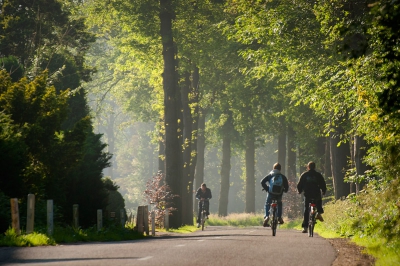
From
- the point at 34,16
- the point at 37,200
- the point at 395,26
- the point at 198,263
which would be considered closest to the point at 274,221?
the point at 37,200

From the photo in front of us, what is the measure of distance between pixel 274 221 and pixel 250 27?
9.27 metres

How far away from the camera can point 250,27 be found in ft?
92.6

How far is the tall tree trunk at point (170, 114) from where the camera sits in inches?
1323

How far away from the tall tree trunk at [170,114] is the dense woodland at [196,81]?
5 cm

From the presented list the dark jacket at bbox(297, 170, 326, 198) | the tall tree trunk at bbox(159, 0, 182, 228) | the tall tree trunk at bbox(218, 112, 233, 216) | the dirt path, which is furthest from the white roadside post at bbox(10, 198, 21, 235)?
the tall tree trunk at bbox(218, 112, 233, 216)

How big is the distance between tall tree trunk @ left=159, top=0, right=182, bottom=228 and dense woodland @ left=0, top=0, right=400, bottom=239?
0.05 meters

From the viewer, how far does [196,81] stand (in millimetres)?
42281

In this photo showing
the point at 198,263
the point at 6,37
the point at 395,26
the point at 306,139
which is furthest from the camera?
the point at 306,139

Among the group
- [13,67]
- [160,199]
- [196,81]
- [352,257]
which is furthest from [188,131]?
[352,257]

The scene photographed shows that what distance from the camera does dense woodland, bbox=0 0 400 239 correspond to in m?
18.5

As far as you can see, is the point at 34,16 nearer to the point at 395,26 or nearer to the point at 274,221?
the point at 274,221

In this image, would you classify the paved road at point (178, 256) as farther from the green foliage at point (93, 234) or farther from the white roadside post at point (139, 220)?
the white roadside post at point (139, 220)

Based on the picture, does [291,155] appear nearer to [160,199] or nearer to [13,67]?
[160,199]

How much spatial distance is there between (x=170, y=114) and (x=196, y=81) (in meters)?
8.86
